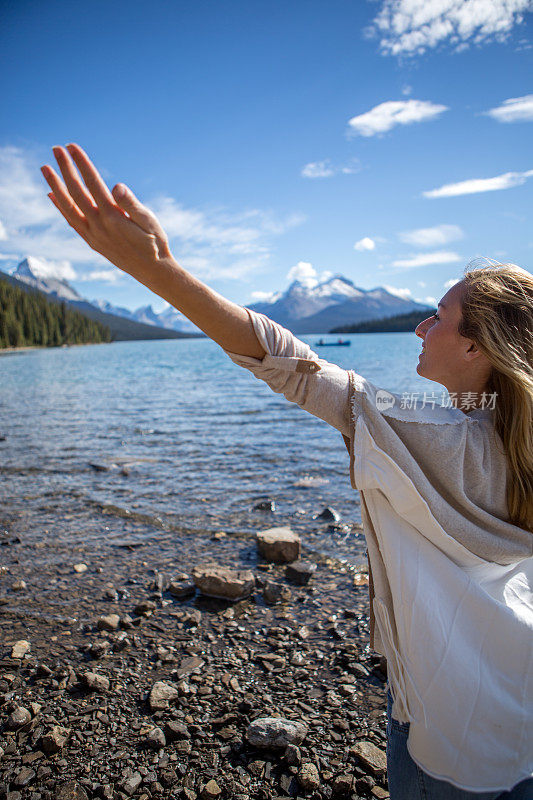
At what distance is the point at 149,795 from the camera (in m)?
3.21

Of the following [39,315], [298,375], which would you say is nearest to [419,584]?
[298,375]

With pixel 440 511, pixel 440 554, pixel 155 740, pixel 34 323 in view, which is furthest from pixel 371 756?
pixel 34 323

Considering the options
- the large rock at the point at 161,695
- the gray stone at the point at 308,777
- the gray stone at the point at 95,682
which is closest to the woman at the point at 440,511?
the gray stone at the point at 308,777

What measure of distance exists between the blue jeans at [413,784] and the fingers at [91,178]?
2469 mm

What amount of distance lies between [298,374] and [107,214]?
2.97 ft

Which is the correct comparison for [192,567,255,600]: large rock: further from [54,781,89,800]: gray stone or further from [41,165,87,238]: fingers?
[41,165,87,238]: fingers

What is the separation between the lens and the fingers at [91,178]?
1.70 metres

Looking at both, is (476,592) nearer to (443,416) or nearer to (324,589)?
(443,416)

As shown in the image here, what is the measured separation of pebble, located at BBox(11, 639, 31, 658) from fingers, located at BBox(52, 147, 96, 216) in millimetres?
4668

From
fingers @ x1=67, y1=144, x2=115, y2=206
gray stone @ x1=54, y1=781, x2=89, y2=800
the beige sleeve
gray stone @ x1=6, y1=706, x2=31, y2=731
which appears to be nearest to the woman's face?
the beige sleeve

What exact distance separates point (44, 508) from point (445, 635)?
29.9 ft

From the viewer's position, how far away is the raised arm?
5.61 feet

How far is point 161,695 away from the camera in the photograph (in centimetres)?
412

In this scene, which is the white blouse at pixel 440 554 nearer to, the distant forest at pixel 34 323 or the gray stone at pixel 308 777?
the gray stone at pixel 308 777
